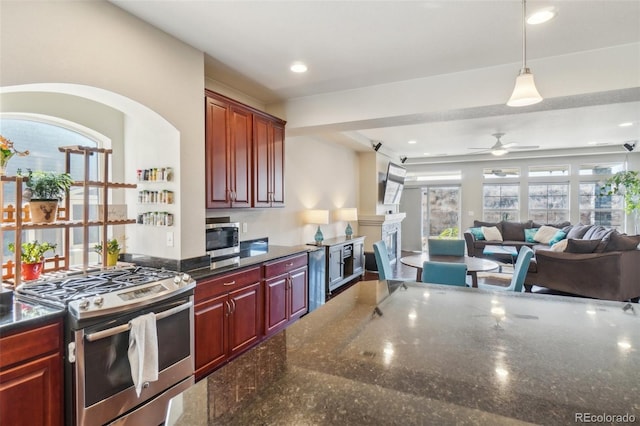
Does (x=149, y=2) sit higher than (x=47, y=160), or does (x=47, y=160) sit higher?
(x=149, y=2)

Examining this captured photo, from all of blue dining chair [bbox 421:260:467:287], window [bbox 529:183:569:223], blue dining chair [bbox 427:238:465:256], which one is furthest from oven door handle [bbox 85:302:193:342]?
window [bbox 529:183:569:223]

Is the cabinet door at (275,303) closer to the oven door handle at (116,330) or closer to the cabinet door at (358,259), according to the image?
the oven door handle at (116,330)

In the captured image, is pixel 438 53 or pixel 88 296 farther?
pixel 438 53

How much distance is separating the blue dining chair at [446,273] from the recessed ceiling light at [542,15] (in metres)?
1.94

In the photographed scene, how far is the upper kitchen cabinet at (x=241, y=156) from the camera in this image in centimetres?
294

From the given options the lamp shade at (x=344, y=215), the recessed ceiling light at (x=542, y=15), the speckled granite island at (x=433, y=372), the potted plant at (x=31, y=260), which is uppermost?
the recessed ceiling light at (x=542, y=15)

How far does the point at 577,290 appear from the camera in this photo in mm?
4805

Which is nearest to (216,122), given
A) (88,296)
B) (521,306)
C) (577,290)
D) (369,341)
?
(88,296)

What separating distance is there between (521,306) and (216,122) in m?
2.68

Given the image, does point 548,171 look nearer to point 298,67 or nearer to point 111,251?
point 298,67

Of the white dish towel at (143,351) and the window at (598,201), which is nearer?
the white dish towel at (143,351)

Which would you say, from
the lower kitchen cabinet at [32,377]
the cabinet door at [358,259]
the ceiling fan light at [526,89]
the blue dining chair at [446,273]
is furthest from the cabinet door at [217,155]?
the cabinet door at [358,259]

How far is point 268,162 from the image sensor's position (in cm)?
367

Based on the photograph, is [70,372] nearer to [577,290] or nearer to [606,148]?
[577,290]
